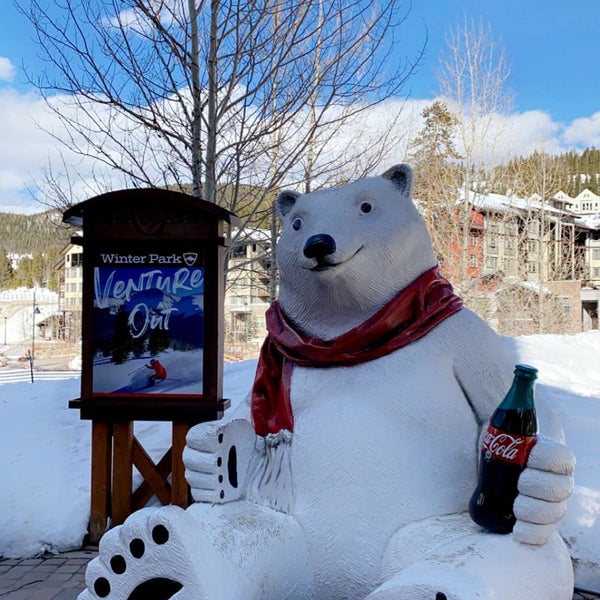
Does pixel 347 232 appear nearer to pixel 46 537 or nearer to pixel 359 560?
pixel 359 560

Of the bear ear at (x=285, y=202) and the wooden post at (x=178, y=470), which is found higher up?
the bear ear at (x=285, y=202)

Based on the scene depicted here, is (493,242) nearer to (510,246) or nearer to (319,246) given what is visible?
(510,246)

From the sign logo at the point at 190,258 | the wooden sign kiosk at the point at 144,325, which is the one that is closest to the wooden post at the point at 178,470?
the wooden sign kiosk at the point at 144,325

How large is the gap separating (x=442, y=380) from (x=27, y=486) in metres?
3.57

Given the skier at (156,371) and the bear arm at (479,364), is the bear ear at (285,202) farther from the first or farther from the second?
the skier at (156,371)

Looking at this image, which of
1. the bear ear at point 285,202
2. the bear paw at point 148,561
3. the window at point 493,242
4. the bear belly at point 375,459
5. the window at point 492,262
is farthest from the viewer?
the window at point 492,262

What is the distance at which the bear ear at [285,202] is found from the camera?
8.34 ft

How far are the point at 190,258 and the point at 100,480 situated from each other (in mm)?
1568

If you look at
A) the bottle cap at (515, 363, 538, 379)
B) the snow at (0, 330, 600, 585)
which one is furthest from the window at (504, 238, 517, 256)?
the bottle cap at (515, 363, 538, 379)

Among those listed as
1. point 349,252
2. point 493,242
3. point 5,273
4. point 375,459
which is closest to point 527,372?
point 375,459

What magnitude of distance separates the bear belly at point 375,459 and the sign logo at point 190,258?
7.79 ft

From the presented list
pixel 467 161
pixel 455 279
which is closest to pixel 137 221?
pixel 455 279

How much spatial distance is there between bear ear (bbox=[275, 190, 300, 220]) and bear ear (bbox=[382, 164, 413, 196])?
0.35 meters

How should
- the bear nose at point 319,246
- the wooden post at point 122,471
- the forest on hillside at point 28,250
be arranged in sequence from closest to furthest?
1. the bear nose at point 319,246
2. the wooden post at point 122,471
3. the forest on hillside at point 28,250
